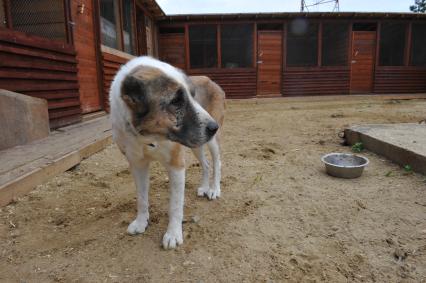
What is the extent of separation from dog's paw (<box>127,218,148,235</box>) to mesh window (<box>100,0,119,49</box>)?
6270 mm

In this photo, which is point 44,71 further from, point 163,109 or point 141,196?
point 163,109

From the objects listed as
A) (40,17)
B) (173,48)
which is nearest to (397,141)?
(40,17)

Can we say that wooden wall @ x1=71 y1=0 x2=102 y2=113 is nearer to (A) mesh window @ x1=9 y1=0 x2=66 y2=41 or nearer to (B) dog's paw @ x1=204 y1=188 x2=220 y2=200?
(A) mesh window @ x1=9 y1=0 x2=66 y2=41

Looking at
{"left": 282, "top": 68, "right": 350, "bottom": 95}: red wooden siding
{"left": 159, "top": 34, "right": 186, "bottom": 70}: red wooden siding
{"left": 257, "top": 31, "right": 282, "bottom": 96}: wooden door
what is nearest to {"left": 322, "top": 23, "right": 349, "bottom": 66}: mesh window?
{"left": 282, "top": 68, "right": 350, "bottom": 95}: red wooden siding

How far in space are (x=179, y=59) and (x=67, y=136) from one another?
31.9 feet

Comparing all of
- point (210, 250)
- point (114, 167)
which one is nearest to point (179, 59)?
point (114, 167)

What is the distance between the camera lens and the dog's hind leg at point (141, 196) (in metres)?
2.29

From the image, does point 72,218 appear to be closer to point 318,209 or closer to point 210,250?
point 210,250

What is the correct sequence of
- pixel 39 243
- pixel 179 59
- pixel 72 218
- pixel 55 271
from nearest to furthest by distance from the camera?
1. pixel 55 271
2. pixel 39 243
3. pixel 72 218
4. pixel 179 59

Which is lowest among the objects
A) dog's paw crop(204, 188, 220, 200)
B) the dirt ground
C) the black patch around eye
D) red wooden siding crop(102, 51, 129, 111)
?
the dirt ground

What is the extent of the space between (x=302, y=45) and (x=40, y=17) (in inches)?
558

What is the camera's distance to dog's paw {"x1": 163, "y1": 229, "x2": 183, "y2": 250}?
2076 millimetres

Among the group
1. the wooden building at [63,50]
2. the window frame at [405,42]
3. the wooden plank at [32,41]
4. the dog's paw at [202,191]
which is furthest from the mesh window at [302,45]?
the dog's paw at [202,191]

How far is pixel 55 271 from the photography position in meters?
1.88
